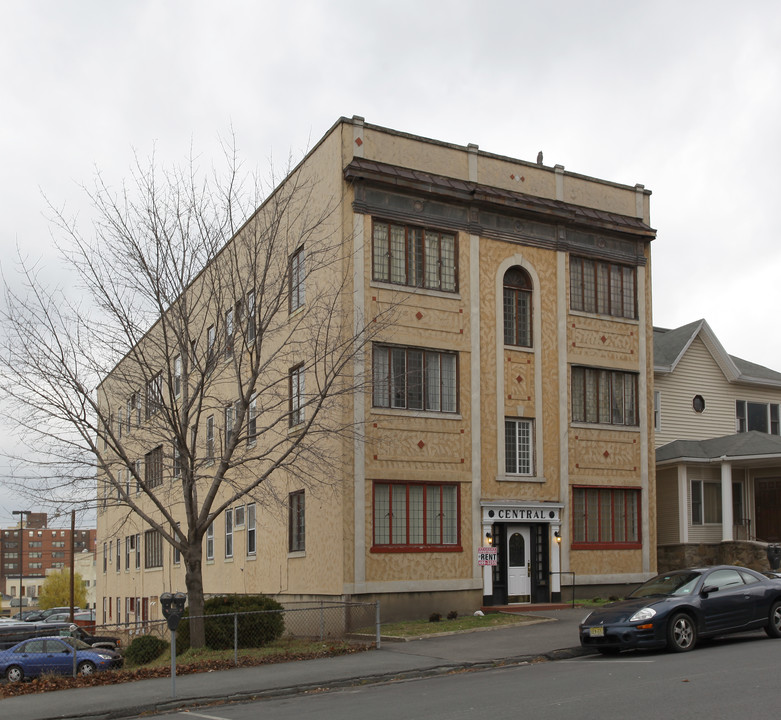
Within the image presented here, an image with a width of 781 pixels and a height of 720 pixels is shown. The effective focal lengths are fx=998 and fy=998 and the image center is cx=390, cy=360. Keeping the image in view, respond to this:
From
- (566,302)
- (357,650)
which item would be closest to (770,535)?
(566,302)

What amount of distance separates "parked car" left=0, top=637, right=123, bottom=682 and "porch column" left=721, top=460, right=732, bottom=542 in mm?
18228

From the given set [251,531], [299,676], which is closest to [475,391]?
[251,531]

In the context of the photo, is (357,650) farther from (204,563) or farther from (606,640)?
(204,563)

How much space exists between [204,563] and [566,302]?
16.0 metres

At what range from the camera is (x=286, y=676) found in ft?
54.7

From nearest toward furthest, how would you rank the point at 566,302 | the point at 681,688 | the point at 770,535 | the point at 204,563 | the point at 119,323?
the point at 681,688 → the point at 119,323 → the point at 566,302 → the point at 770,535 → the point at 204,563

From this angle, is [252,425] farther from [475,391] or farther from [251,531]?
[475,391]

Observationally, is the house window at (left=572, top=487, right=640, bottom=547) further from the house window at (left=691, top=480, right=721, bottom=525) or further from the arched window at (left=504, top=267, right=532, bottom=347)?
the arched window at (left=504, top=267, right=532, bottom=347)

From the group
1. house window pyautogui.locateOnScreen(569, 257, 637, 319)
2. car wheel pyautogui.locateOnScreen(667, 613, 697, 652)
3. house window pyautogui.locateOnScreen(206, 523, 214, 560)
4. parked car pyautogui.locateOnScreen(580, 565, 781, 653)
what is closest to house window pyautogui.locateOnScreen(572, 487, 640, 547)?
house window pyautogui.locateOnScreen(569, 257, 637, 319)

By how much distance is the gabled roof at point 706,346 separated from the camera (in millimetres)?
33494

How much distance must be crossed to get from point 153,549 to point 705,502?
2273 cm

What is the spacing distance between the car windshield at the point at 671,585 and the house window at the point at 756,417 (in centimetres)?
1921

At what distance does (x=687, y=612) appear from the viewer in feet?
53.5

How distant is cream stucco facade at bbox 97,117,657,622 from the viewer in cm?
2459
